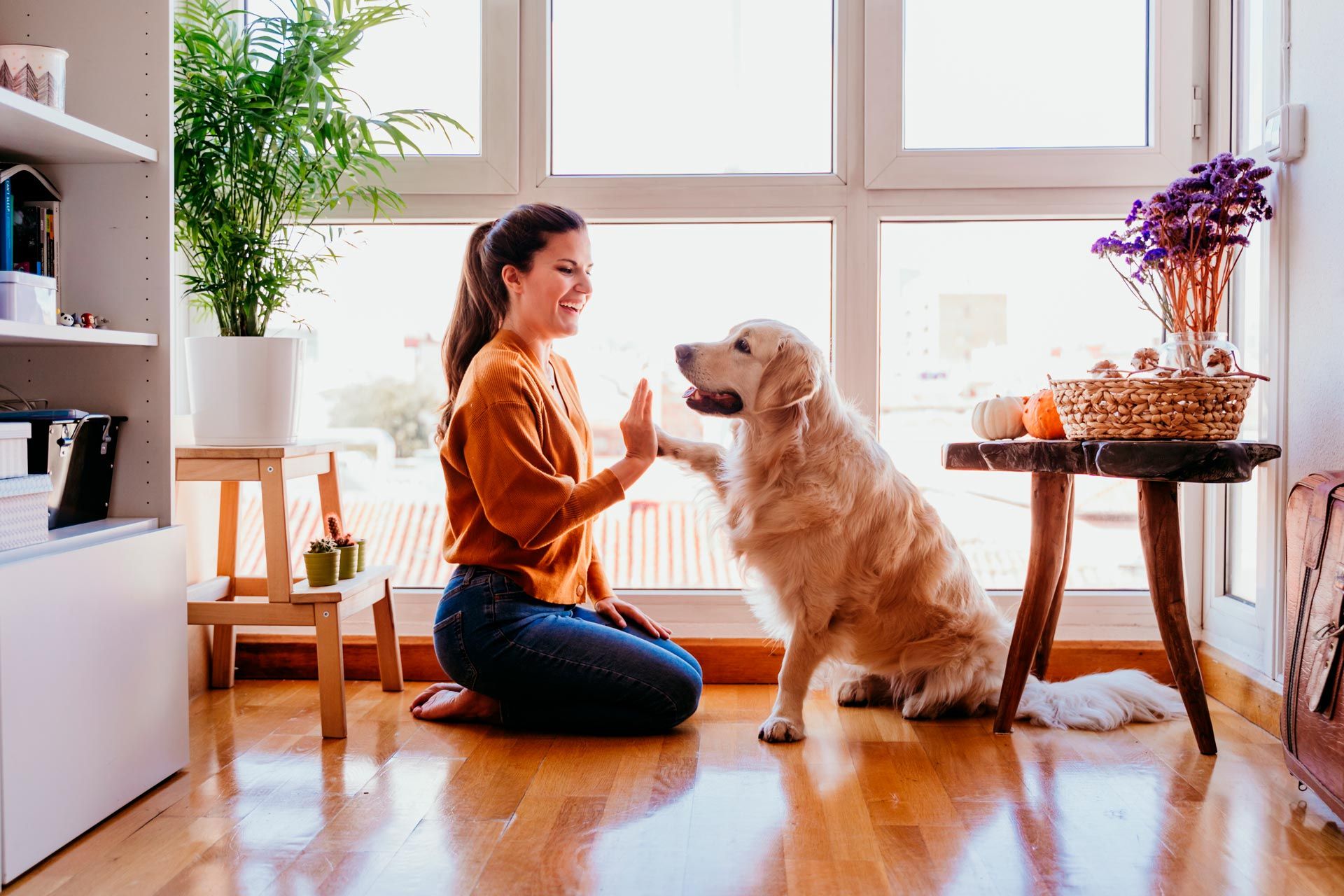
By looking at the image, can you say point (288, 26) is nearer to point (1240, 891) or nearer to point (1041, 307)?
point (1041, 307)

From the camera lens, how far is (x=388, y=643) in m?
2.62

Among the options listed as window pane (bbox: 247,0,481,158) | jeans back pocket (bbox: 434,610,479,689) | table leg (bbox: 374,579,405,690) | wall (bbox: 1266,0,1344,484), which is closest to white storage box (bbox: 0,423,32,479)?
jeans back pocket (bbox: 434,610,479,689)

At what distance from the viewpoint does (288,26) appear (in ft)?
7.78

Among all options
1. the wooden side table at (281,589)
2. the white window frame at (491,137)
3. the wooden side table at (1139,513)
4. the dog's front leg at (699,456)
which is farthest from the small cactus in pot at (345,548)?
the wooden side table at (1139,513)

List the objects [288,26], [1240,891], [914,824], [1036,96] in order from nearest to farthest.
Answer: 1. [1240,891]
2. [914,824]
3. [288,26]
4. [1036,96]

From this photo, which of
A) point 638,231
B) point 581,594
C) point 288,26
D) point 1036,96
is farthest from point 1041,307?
point 288,26

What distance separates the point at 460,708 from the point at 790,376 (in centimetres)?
110

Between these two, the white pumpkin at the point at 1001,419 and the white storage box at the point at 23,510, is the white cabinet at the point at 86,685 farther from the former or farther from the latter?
the white pumpkin at the point at 1001,419

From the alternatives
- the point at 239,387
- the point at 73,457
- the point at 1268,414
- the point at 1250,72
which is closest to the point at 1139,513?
the point at 1268,414

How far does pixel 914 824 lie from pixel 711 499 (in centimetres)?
95

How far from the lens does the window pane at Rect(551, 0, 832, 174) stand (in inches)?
110

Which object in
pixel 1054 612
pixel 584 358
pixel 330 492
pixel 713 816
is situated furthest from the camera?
pixel 584 358

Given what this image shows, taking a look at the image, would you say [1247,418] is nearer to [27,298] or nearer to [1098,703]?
[1098,703]

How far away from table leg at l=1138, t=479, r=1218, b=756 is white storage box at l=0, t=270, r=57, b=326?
2165 mm
